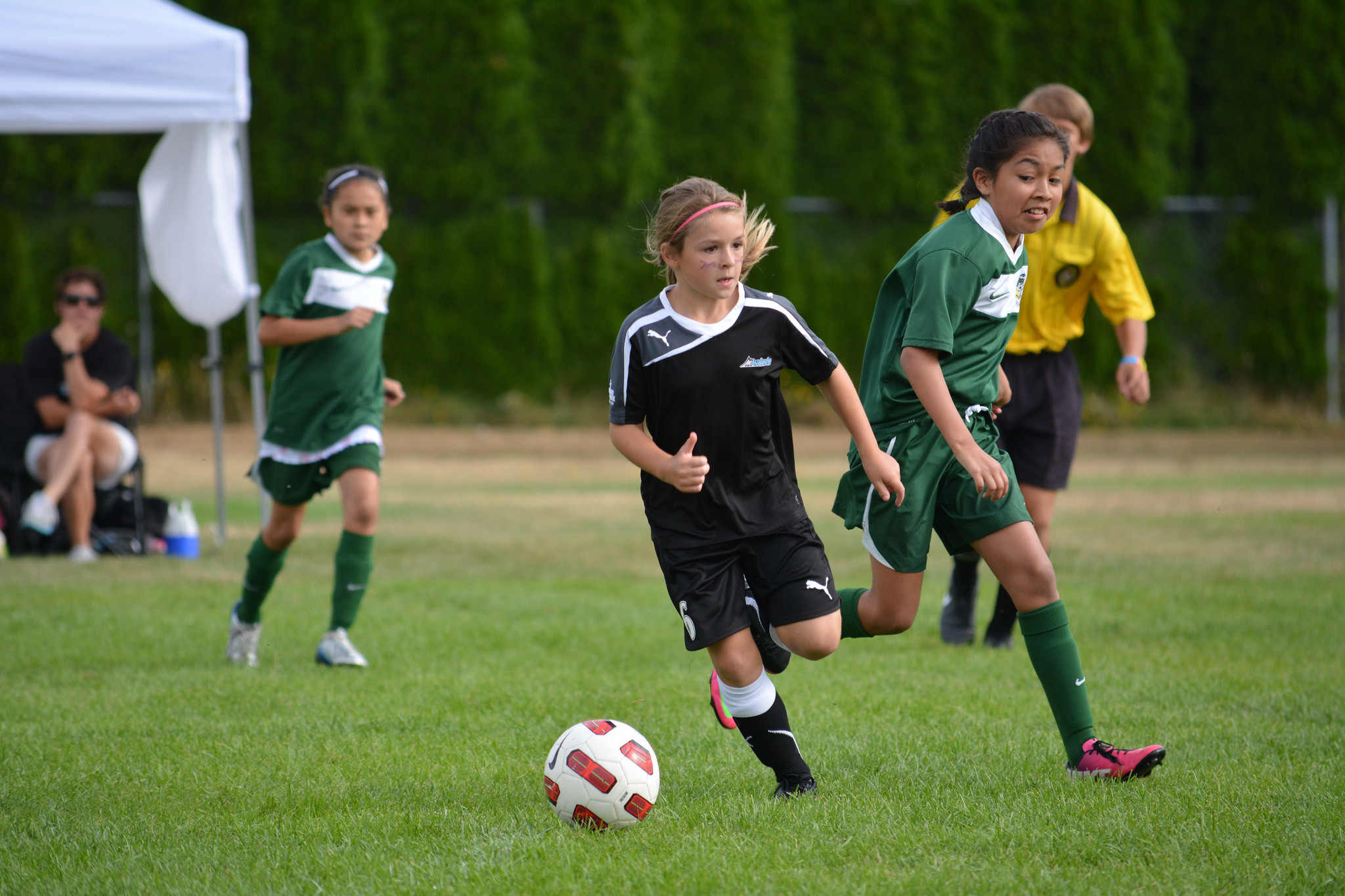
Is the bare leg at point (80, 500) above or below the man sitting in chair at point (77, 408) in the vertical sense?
below

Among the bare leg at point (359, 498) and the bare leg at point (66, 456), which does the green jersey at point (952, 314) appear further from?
the bare leg at point (66, 456)

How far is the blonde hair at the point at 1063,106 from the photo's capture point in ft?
16.8

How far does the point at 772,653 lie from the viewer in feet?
12.1

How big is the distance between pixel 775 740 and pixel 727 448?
0.76 meters

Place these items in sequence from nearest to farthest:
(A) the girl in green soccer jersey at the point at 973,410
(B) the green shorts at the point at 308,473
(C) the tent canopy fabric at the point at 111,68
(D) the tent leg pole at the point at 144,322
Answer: (A) the girl in green soccer jersey at the point at 973,410 < (B) the green shorts at the point at 308,473 < (C) the tent canopy fabric at the point at 111,68 < (D) the tent leg pole at the point at 144,322

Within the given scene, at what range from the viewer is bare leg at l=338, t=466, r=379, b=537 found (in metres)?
5.27

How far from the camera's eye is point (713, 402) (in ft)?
11.2

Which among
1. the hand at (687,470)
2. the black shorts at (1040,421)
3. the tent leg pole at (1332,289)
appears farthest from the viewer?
the tent leg pole at (1332,289)

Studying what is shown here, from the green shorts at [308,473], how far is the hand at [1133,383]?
287cm

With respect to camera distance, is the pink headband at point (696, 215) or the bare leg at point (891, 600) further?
the bare leg at point (891, 600)

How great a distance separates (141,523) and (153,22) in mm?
3057

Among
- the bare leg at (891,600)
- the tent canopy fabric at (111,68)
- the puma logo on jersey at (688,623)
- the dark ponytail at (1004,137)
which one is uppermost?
the tent canopy fabric at (111,68)

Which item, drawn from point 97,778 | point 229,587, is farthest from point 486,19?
point 97,778

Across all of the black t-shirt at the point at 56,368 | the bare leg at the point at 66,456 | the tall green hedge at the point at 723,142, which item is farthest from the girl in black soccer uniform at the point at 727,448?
the tall green hedge at the point at 723,142
